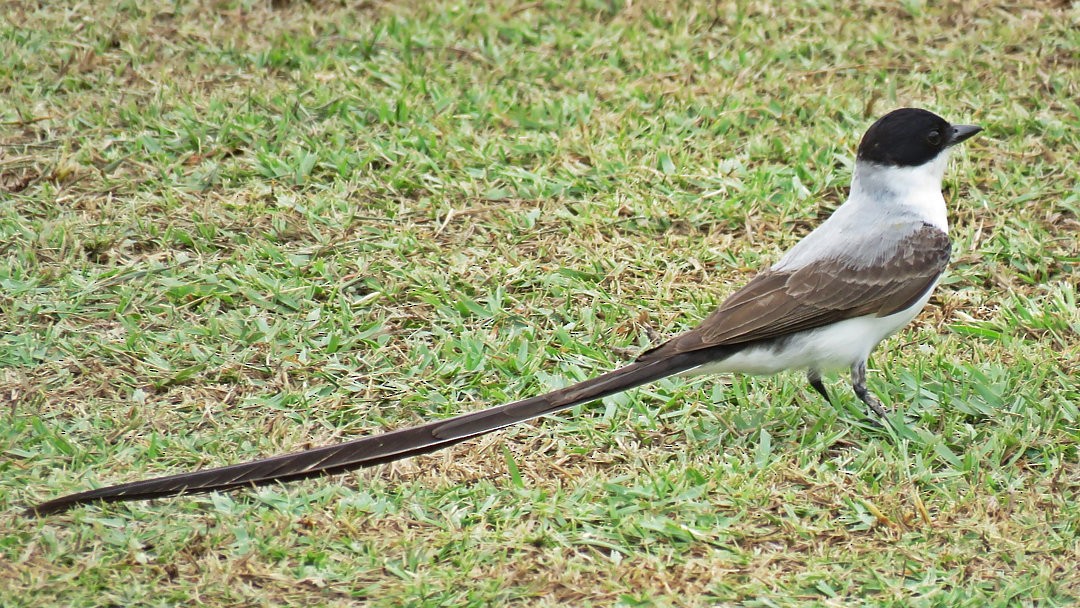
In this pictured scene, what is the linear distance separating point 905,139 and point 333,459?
289cm

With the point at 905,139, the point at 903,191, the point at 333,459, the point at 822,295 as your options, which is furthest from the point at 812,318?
the point at 333,459

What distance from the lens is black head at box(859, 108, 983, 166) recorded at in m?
5.75

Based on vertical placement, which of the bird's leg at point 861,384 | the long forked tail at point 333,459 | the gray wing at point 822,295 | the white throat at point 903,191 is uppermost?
the white throat at point 903,191

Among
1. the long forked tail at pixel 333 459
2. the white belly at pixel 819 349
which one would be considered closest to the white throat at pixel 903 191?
the white belly at pixel 819 349

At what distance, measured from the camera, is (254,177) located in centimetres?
715

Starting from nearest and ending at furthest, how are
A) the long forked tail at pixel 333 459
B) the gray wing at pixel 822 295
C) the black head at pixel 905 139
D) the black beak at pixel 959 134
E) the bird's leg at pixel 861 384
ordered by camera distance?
the long forked tail at pixel 333 459, the gray wing at pixel 822 295, the bird's leg at pixel 861 384, the black head at pixel 905 139, the black beak at pixel 959 134

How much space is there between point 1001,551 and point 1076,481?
622mm

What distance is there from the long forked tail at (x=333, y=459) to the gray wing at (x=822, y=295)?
25.8 inches

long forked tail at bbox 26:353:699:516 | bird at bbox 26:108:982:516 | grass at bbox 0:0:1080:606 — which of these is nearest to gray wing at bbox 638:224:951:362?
bird at bbox 26:108:982:516

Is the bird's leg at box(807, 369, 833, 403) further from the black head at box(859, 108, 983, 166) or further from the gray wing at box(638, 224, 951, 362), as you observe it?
the black head at box(859, 108, 983, 166)

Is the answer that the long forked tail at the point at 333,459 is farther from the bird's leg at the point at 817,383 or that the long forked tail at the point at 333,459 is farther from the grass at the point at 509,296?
the bird's leg at the point at 817,383

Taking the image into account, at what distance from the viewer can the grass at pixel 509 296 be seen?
4660mm

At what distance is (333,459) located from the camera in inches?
184

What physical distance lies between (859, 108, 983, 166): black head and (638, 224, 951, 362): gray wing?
1.21ft
